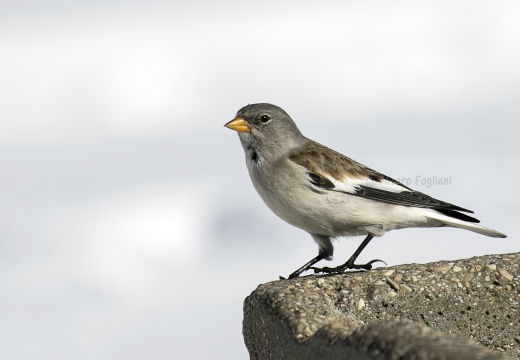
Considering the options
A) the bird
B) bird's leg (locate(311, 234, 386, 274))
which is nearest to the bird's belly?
the bird

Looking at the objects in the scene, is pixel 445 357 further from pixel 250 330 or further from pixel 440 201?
pixel 440 201

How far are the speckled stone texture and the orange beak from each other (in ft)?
5.89

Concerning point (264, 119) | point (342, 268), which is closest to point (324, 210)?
point (342, 268)

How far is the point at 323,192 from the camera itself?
7844 millimetres

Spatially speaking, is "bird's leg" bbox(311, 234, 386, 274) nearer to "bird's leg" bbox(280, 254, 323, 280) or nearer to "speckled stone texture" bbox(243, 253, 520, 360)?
"bird's leg" bbox(280, 254, 323, 280)

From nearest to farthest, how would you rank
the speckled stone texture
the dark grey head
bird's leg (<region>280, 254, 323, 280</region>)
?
the speckled stone texture, bird's leg (<region>280, 254, 323, 280</region>), the dark grey head

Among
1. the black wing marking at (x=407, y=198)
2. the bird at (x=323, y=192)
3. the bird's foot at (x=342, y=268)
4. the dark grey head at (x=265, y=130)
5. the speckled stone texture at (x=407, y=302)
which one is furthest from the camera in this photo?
the dark grey head at (x=265, y=130)

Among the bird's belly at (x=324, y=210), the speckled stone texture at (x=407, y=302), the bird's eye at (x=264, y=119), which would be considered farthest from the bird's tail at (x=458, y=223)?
the bird's eye at (x=264, y=119)

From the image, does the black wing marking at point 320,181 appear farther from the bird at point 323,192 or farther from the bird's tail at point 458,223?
the bird's tail at point 458,223

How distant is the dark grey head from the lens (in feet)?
26.9

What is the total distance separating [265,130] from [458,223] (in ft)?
5.69

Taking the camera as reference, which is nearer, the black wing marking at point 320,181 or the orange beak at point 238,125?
the black wing marking at point 320,181

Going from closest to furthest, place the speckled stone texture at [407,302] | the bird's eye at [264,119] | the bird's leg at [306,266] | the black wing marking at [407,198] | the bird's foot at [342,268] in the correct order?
the speckled stone texture at [407,302]
the bird's foot at [342,268]
the bird's leg at [306,266]
the black wing marking at [407,198]
the bird's eye at [264,119]

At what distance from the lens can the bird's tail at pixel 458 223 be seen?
27.0ft
